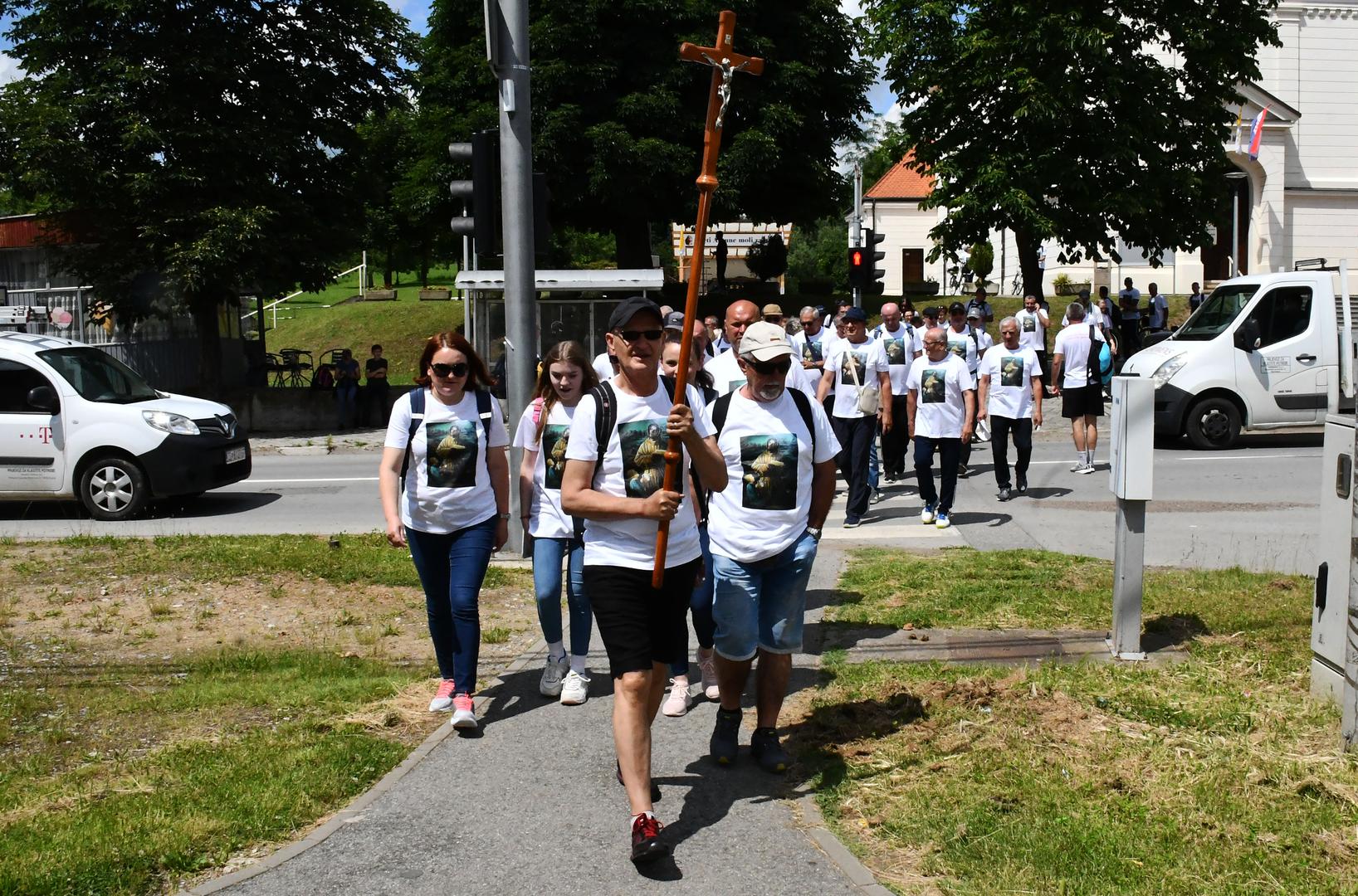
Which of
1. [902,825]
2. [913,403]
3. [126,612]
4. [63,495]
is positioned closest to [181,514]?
[63,495]

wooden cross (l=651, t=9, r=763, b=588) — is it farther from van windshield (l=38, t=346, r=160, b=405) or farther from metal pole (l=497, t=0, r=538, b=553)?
van windshield (l=38, t=346, r=160, b=405)

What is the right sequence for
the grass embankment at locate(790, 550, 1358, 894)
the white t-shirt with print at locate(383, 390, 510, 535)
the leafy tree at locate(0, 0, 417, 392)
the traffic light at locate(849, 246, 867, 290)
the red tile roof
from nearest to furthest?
the grass embankment at locate(790, 550, 1358, 894) < the white t-shirt with print at locate(383, 390, 510, 535) < the leafy tree at locate(0, 0, 417, 392) < the traffic light at locate(849, 246, 867, 290) < the red tile roof

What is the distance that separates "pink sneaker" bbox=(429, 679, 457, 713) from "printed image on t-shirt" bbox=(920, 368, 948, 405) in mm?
5903

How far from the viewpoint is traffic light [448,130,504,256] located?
10195mm

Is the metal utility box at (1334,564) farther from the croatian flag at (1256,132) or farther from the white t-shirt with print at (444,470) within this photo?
the croatian flag at (1256,132)

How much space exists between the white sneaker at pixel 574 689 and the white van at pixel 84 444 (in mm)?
7929

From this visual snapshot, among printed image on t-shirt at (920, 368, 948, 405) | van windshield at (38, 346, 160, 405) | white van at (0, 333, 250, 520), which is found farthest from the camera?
van windshield at (38, 346, 160, 405)

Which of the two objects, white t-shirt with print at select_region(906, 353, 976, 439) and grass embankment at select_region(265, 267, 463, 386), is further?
grass embankment at select_region(265, 267, 463, 386)

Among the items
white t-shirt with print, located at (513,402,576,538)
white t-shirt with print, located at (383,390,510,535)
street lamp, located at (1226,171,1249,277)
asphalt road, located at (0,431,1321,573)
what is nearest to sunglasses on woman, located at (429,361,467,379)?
white t-shirt with print, located at (383,390,510,535)

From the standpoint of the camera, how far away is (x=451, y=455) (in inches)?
249

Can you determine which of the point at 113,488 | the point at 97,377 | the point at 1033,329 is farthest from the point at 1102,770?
the point at 1033,329

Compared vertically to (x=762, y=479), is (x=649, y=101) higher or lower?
higher

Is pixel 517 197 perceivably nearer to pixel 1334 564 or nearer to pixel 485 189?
pixel 485 189

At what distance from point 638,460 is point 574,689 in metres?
1.90
